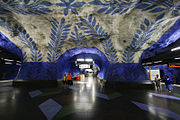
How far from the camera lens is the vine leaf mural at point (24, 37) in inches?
180

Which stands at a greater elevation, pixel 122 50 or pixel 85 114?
pixel 122 50

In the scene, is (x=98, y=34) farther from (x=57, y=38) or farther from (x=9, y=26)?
(x=9, y=26)

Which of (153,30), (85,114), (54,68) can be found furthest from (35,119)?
(153,30)

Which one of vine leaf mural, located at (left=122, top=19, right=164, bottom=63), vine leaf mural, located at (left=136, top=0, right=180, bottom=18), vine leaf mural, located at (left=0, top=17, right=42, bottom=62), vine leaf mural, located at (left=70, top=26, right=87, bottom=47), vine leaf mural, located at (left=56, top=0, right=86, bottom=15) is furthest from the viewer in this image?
vine leaf mural, located at (left=70, top=26, right=87, bottom=47)

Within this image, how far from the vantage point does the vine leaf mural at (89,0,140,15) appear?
132 inches

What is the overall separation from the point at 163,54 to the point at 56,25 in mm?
8614

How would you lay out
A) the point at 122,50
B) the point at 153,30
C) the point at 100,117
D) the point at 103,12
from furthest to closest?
the point at 122,50 < the point at 153,30 < the point at 103,12 < the point at 100,117

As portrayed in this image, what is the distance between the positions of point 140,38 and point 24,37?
7261mm

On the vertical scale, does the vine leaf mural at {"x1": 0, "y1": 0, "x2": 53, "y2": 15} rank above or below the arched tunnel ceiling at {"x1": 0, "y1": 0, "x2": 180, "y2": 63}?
above

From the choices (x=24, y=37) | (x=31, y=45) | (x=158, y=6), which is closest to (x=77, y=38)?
(x=31, y=45)

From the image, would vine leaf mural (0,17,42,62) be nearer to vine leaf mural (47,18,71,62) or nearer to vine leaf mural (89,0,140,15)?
vine leaf mural (47,18,71,62)

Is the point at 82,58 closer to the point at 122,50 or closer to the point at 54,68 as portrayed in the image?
the point at 54,68

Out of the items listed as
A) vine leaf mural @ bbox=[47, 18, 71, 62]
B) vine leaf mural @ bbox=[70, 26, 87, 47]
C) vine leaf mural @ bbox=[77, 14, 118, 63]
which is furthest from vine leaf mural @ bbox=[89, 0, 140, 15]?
vine leaf mural @ bbox=[47, 18, 71, 62]

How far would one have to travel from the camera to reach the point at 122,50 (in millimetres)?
5652
